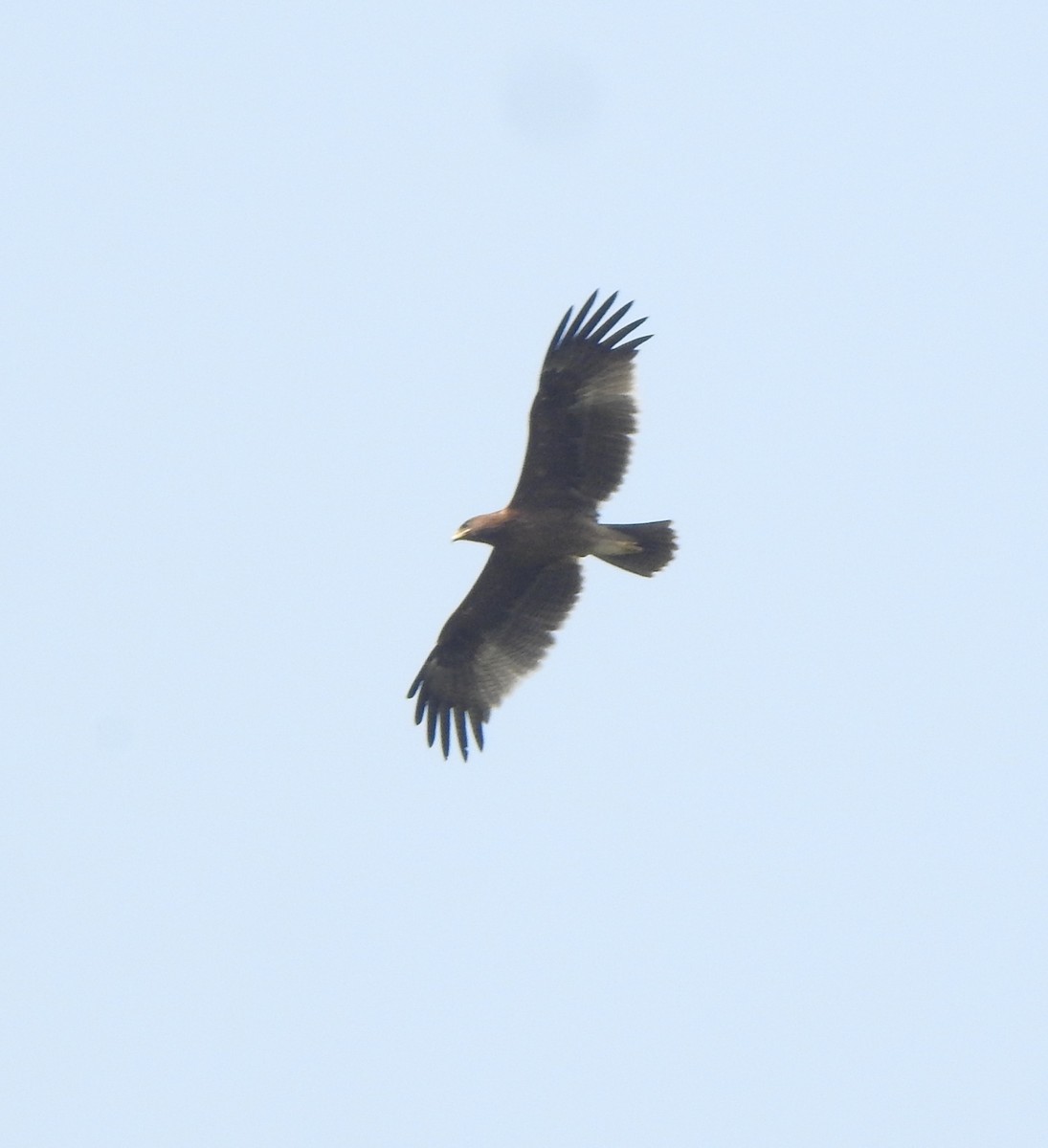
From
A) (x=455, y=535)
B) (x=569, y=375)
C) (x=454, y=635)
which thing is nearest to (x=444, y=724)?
(x=454, y=635)

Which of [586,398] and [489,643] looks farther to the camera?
[489,643]

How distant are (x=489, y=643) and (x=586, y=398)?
7.21ft

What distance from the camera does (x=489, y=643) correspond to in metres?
15.0

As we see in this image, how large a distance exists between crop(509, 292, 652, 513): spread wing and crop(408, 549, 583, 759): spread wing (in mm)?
1041

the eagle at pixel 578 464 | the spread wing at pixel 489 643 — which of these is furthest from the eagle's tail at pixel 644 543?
the spread wing at pixel 489 643

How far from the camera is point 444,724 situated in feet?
49.3

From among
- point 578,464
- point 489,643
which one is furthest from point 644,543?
point 489,643

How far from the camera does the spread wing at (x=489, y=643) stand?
14.7 m

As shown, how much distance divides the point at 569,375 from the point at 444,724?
2.94 metres

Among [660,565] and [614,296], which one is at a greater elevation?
[614,296]

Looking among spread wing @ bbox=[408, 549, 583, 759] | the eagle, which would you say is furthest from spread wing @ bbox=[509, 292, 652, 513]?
spread wing @ bbox=[408, 549, 583, 759]

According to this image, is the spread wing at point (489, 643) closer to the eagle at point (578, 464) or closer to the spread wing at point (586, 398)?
the eagle at point (578, 464)

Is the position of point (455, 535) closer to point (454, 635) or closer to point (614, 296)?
point (454, 635)

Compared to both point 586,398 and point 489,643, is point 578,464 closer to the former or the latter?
point 586,398
